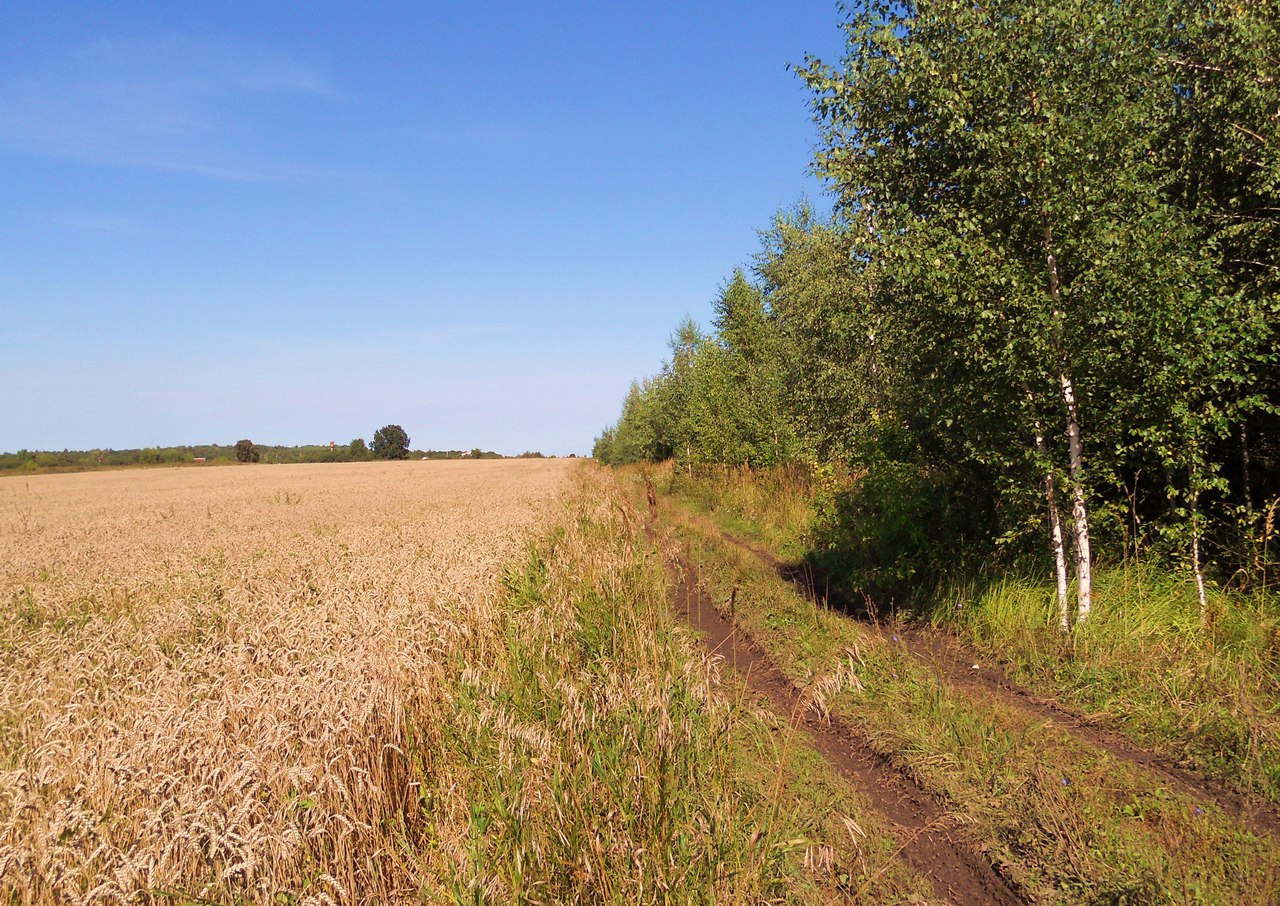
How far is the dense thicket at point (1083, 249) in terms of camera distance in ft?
23.1

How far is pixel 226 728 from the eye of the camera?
398 cm

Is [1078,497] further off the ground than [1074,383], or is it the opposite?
[1074,383]

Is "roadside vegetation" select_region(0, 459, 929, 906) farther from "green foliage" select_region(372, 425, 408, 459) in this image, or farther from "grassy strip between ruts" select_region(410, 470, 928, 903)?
"green foliage" select_region(372, 425, 408, 459)

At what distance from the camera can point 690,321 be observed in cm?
5069

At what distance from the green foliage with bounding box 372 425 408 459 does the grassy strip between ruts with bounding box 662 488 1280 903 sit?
153278mm

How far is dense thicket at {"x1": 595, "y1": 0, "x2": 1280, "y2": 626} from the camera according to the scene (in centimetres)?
703

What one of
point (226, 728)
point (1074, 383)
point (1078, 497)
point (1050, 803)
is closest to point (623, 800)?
point (226, 728)

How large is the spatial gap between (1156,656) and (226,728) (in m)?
8.09

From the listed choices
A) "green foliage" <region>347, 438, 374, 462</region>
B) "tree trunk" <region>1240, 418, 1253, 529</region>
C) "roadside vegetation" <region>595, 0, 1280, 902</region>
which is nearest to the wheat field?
"roadside vegetation" <region>595, 0, 1280, 902</region>

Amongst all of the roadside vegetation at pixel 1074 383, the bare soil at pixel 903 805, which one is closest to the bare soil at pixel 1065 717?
the roadside vegetation at pixel 1074 383

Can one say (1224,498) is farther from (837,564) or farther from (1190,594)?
(837,564)

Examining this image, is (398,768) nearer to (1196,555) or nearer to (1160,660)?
(1160,660)

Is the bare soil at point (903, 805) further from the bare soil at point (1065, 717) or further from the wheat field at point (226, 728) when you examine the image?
the wheat field at point (226, 728)

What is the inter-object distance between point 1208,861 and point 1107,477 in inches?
184
